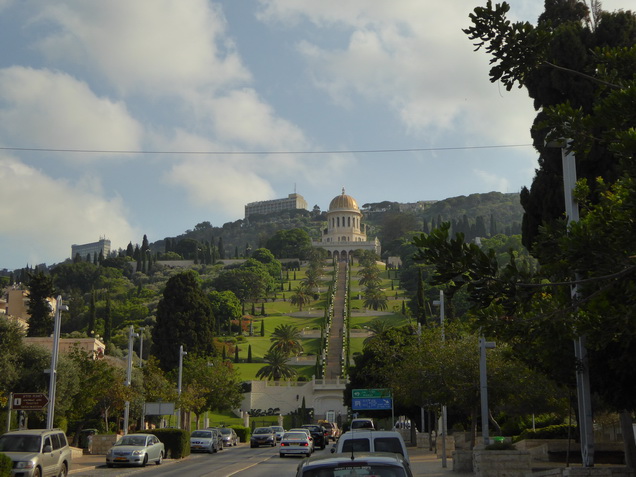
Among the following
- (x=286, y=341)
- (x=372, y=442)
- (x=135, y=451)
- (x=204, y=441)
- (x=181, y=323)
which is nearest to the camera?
(x=372, y=442)

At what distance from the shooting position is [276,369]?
9469 centimetres

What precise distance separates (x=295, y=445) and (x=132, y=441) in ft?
29.1

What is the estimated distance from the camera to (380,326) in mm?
93812

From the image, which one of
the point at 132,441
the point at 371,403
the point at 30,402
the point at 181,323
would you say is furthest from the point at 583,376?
the point at 181,323

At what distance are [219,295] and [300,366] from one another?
27.4 meters

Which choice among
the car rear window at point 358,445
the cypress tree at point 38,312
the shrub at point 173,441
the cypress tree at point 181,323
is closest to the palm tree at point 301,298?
the cypress tree at point 38,312

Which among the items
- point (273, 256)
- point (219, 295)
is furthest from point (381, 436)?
point (273, 256)

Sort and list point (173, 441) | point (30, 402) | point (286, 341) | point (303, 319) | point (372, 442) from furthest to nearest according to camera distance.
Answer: point (303, 319)
point (286, 341)
point (173, 441)
point (30, 402)
point (372, 442)

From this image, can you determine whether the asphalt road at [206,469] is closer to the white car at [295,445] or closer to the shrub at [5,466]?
the white car at [295,445]

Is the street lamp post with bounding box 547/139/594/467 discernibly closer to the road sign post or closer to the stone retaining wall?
the stone retaining wall

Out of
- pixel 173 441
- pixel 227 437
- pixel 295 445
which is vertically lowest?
pixel 227 437

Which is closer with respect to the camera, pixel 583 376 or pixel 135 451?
pixel 583 376

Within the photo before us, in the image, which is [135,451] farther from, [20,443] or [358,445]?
[358,445]

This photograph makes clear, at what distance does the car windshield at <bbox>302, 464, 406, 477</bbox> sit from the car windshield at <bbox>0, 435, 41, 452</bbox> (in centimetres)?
1510
